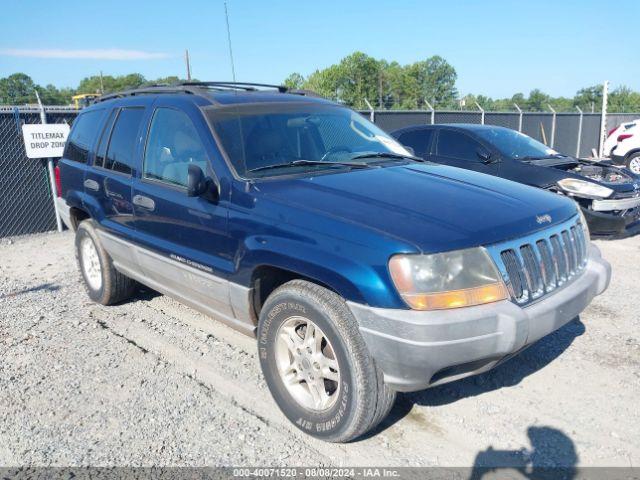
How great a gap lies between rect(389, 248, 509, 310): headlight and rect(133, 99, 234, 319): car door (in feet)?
4.10

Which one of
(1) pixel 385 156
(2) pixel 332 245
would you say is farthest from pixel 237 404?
(1) pixel 385 156

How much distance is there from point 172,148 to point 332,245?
5.86ft

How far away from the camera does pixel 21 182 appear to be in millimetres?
9047

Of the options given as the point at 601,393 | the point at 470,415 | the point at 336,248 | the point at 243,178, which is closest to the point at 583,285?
the point at 601,393

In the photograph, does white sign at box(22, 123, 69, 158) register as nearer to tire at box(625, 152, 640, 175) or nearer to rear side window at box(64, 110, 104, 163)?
rear side window at box(64, 110, 104, 163)

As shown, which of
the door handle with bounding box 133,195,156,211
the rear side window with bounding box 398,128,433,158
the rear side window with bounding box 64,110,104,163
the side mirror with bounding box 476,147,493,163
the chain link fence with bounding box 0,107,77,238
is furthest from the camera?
the chain link fence with bounding box 0,107,77,238

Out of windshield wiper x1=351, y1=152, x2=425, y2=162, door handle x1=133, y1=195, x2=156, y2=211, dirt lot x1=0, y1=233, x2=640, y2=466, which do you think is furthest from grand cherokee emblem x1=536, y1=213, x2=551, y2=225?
door handle x1=133, y1=195, x2=156, y2=211

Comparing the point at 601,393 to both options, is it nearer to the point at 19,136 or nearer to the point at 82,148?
the point at 82,148

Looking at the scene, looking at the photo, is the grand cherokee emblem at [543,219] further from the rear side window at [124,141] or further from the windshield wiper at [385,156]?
the rear side window at [124,141]

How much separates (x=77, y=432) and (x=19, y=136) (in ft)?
23.5

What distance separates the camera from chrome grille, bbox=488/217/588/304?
9.33ft

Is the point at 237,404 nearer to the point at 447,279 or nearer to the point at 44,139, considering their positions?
the point at 447,279

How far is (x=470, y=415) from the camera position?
3.38m

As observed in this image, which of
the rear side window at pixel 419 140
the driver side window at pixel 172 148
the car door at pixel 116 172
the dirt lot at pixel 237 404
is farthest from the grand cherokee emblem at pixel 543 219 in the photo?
the rear side window at pixel 419 140
